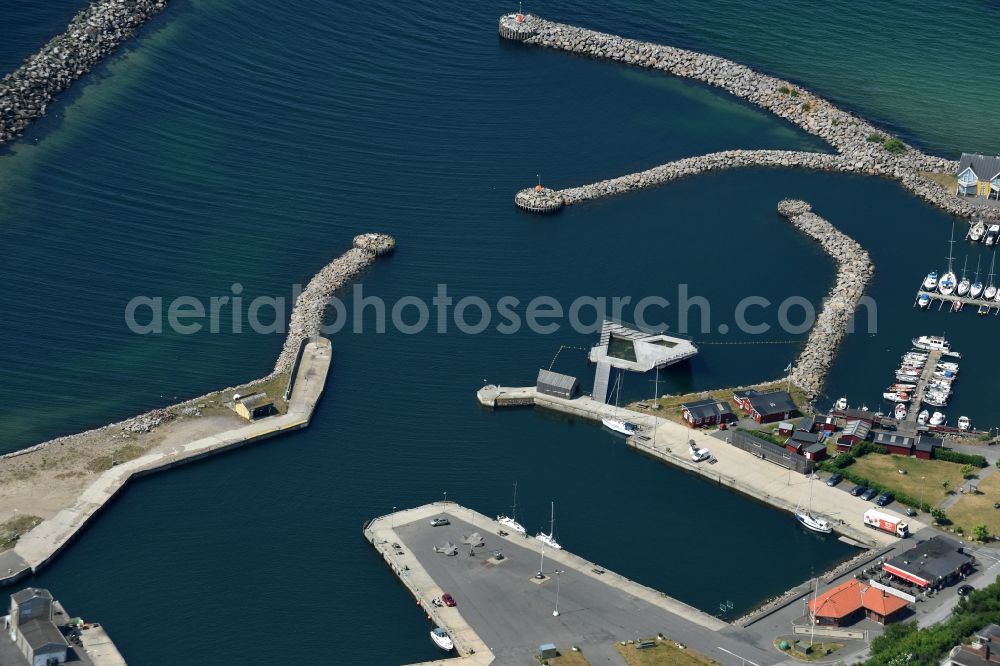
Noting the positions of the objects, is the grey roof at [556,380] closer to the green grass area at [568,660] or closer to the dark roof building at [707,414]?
the dark roof building at [707,414]

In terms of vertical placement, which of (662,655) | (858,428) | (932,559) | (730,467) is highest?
(858,428)

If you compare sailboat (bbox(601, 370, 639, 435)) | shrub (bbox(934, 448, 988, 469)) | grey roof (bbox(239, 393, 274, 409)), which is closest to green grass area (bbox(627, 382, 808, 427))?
sailboat (bbox(601, 370, 639, 435))

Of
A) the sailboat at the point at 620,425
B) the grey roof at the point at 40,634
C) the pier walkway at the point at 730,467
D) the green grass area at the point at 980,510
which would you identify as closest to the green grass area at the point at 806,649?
the pier walkway at the point at 730,467

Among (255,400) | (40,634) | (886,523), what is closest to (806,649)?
(886,523)

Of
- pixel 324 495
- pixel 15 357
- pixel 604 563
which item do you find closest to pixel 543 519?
pixel 604 563

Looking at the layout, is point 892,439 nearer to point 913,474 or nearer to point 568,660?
point 913,474

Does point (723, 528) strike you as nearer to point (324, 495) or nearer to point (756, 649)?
point (756, 649)

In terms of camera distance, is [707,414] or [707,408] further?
[707,408]
